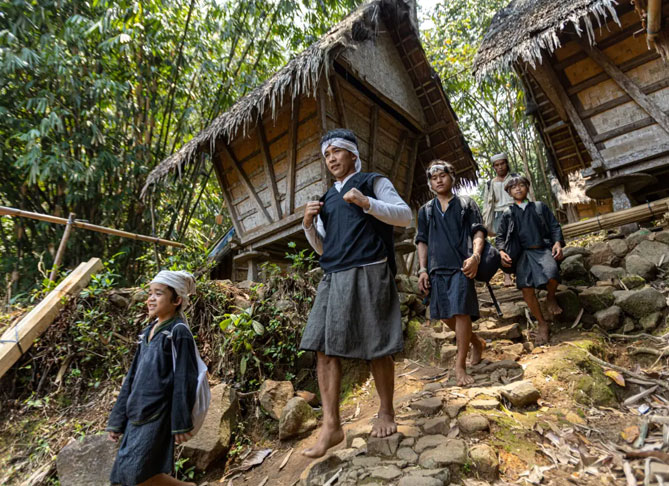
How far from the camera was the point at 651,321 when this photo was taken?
10.5 feet

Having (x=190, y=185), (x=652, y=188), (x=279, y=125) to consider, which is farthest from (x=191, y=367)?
(x=652, y=188)

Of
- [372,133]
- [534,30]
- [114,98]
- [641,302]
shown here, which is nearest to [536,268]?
[641,302]

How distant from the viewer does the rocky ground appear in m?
1.71

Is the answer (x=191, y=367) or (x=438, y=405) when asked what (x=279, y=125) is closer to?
(x=191, y=367)

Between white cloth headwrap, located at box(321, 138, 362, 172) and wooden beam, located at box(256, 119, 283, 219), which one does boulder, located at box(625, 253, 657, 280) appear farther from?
wooden beam, located at box(256, 119, 283, 219)

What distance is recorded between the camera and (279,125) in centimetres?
580

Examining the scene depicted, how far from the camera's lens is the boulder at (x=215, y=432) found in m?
2.72

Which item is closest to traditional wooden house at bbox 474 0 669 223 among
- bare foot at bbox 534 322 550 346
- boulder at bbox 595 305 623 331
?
boulder at bbox 595 305 623 331

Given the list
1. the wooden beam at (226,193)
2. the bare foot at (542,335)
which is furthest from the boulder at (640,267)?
the wooden beam at (226,193)

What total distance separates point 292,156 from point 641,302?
14.8ft

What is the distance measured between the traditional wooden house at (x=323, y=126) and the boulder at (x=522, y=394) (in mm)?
3570

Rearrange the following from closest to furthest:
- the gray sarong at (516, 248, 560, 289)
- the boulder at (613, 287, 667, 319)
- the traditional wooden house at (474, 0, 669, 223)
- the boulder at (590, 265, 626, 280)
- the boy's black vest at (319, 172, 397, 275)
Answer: the boy's black vest at (319, 172, 397, 275) < the boulder at (613, 287, 667, 319) < the gray sarong at (516, 248, 560, 289) < the boulder at (590, 265, 626, 280) < the traditional wooden house at (474, 0, 669, 223)

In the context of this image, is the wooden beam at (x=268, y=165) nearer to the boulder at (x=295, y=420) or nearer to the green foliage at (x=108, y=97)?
the green foliage at (x=108, y=97)

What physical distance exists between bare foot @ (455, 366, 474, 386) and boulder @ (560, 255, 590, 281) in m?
2.55
